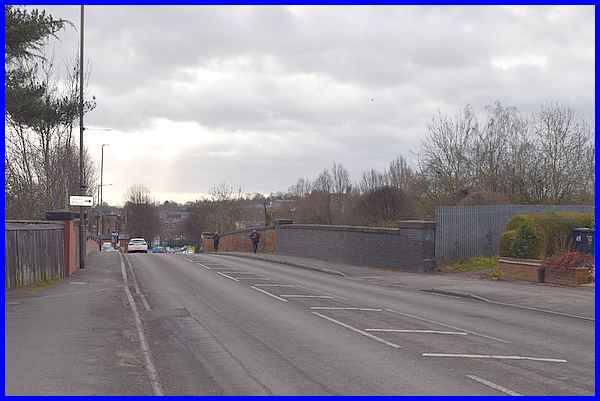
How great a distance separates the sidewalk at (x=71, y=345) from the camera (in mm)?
8625

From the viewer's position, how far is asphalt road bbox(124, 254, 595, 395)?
8.64 metres

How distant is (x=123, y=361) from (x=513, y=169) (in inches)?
1433

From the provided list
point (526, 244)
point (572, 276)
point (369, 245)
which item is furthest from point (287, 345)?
point (369, 245)

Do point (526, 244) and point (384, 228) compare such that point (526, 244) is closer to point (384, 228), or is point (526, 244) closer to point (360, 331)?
point (384, 228)

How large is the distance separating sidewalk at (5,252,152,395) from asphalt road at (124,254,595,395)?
42cm

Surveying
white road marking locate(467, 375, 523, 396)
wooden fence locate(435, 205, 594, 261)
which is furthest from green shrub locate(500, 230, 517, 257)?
white road marking locate(467, 375, 523, 396)

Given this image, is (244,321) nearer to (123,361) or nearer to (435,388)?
(123,361)

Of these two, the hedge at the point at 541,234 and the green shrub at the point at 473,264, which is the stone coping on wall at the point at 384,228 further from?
the hedge at the point at 541,234

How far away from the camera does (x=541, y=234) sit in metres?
24.9

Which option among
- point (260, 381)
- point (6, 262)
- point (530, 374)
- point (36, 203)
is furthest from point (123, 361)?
point (36, 203)

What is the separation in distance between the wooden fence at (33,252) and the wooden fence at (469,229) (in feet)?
48.0

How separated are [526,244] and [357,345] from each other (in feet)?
49.2

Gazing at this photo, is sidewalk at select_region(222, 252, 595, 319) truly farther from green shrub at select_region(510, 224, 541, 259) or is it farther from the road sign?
the road sign

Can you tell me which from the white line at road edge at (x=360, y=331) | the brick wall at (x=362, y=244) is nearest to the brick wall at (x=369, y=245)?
the brick wall at (x=362, y=244)
